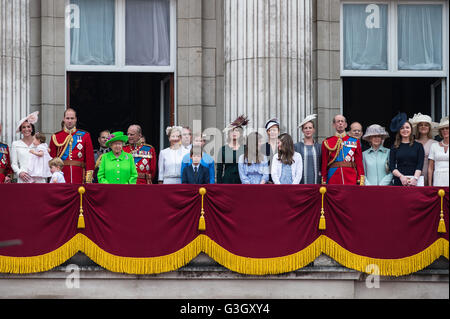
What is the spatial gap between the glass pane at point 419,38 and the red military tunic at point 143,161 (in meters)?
5.74

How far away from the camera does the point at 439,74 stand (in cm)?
2089

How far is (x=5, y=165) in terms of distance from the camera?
17.6m

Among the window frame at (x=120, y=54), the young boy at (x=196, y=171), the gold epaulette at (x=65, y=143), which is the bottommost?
the young boy at (x=196, y=171)

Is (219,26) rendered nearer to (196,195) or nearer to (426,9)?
(426,9)

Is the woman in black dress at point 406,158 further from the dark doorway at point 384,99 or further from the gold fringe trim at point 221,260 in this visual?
the dark doorway at point 384,99

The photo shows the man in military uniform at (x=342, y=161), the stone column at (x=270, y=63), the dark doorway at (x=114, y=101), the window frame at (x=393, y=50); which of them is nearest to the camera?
the man in military uniform at (x=342, y=161)

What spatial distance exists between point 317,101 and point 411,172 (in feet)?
13.7

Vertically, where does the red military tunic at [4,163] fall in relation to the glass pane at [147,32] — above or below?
below

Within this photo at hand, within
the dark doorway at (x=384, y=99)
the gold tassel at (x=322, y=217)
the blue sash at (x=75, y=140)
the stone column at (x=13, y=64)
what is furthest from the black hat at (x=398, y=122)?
the stone column at (x=13, y=64)

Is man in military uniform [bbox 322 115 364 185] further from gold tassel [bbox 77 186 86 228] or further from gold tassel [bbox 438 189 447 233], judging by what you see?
gold tassel [bbox 77 186 86 228]

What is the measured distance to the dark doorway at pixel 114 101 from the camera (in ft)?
83.0

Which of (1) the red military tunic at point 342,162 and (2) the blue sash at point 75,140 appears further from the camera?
(2) the blue sash at point 75,140
